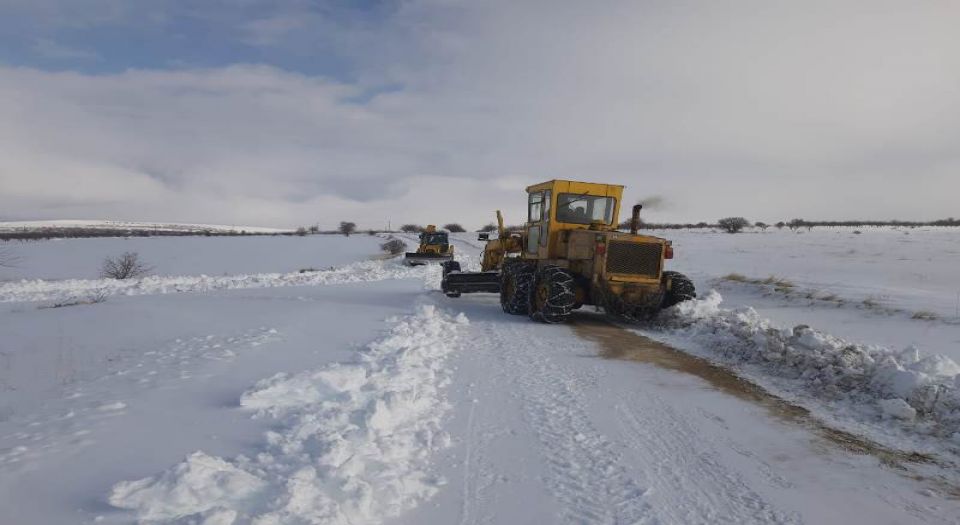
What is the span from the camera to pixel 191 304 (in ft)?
38.0

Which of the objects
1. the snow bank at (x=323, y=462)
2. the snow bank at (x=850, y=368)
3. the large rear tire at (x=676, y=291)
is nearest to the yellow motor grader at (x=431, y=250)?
the large rear tire at (x=676, y=291)

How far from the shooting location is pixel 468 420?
5.05 meters

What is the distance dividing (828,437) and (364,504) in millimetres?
3843

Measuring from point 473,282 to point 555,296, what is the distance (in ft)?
12.3

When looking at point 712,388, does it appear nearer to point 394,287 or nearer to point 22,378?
point 22,378

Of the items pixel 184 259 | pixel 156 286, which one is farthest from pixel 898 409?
pixel 184 259

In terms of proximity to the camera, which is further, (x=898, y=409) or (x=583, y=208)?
(x=583, y=208)

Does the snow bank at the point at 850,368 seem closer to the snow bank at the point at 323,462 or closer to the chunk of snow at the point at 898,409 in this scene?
the chunk of snow at the point at 898,409

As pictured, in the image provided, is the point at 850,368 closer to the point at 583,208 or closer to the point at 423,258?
the point at 583,208

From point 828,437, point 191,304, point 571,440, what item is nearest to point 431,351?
point 571,440

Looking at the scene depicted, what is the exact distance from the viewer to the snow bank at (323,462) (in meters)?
3.06

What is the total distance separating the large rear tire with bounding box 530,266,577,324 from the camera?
35.4ft

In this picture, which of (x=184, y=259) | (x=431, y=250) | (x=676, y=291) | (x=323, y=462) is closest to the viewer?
(x=323, y=462)

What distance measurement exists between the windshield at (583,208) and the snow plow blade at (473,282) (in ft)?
8.59
